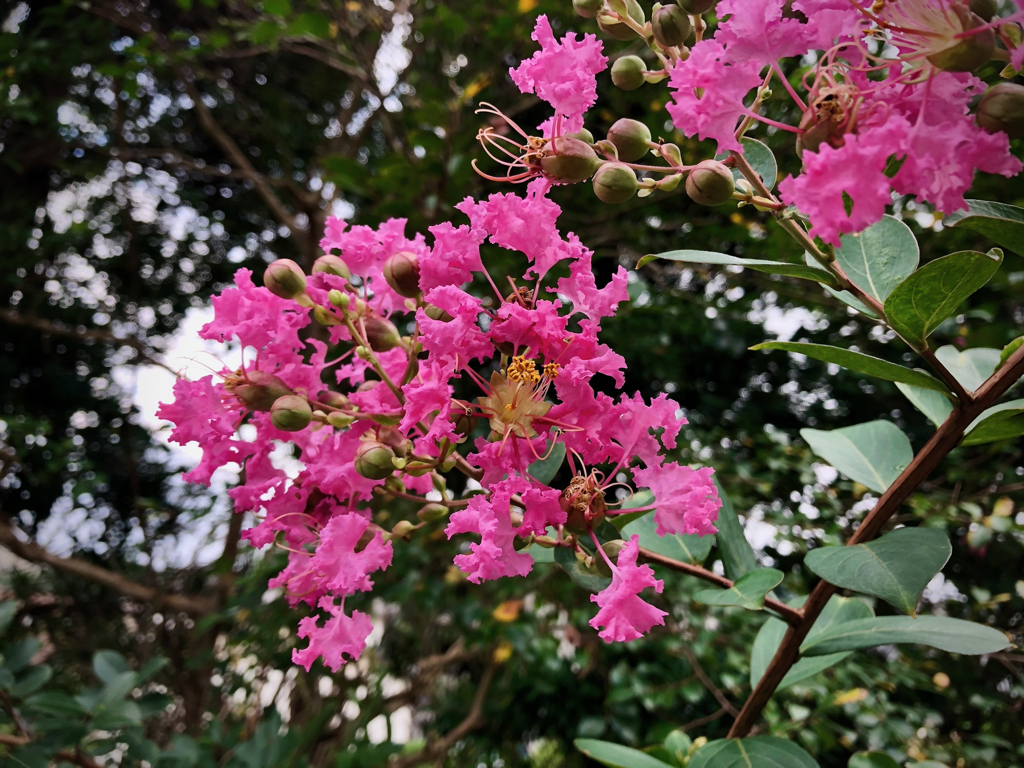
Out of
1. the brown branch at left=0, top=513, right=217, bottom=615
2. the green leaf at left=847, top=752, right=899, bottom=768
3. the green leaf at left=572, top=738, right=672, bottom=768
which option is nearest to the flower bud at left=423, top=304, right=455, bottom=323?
the green leaf at left=572, top=738, right=672, bottom=768

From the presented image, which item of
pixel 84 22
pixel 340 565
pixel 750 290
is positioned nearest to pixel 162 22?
pixel 84 22

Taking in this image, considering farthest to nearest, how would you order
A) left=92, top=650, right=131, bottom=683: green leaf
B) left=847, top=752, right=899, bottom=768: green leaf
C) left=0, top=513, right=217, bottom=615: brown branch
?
left=0, top=513, right=217, bottom=615: brown branch, left=92, top=650, right=131, bottom=683: green leaf, left=847, top=752, right=899, bottom=768: green leaf

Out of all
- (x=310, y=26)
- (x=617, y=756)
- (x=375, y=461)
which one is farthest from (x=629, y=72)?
(x=310, y=26)

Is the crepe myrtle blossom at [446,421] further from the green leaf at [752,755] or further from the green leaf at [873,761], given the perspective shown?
the green leaf at [873,761]

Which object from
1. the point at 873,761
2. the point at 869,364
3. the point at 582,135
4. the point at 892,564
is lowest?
the point at 873,761

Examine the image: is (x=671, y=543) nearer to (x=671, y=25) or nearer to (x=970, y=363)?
(x=970, y=363)

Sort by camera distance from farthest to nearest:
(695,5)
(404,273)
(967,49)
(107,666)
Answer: (107,666), (404,273), (695,5), (967,49)

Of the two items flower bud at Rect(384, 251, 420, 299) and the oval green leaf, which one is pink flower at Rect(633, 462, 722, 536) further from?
flower bud at Rect(384, 251, 420, 299)
